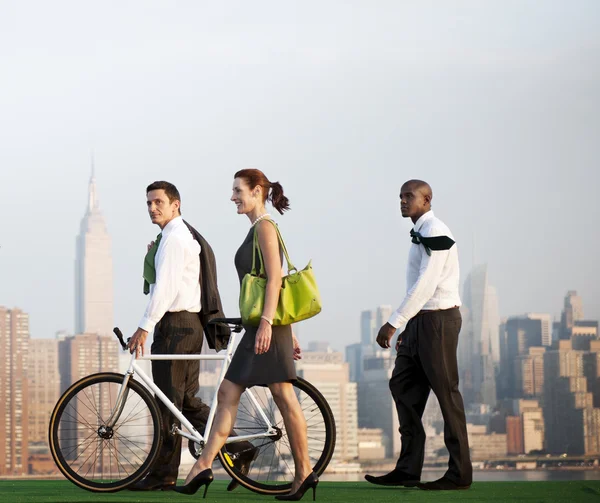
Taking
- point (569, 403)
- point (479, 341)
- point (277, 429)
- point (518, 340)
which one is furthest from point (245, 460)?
point (518, 340)

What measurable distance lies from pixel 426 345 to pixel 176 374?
4.46 ft

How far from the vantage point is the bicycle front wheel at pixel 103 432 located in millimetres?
5602

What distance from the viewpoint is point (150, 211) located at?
610 centimetres

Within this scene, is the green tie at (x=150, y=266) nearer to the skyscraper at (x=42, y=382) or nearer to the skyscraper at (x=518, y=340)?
the skyscraper at (x=42, y=382)

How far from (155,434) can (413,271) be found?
1.71m

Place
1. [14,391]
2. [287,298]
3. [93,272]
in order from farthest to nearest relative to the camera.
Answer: [93,272], [14,391], [287,298]

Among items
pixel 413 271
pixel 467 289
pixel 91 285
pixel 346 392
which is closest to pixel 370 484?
pixel 413 271

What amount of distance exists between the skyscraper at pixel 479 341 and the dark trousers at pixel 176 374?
3977 inches

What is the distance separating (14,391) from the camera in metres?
110

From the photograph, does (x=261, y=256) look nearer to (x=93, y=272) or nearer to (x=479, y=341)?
(x=479, y=341)

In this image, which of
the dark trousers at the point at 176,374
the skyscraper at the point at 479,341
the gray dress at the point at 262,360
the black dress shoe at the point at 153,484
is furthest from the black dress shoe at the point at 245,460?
the skyscraper at the point at 479,341

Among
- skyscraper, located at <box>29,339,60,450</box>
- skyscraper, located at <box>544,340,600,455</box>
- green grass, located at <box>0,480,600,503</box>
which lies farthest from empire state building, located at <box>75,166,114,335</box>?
green grass, located at <box>0,480,600,503</box>

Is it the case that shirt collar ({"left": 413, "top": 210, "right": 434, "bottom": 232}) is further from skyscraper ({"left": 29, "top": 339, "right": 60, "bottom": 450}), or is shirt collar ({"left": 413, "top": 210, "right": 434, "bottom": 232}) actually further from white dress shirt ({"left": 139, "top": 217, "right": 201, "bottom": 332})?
skyscraper ({"left": 29, "top": 339, "right": 60, "bottom": 450})

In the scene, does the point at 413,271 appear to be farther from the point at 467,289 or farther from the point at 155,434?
the point at 467,289
